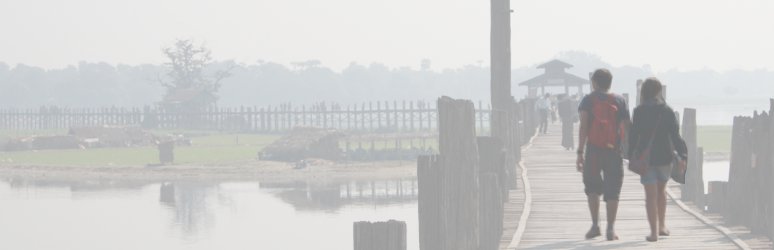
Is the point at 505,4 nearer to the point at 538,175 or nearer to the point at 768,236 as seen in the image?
the point at 538,175

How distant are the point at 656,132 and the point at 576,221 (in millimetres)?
4067

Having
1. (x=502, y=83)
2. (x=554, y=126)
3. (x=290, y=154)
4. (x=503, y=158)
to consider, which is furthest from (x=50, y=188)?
(x=503, y=158)

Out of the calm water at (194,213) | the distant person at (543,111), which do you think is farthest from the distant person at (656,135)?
the calm water at (194,213)

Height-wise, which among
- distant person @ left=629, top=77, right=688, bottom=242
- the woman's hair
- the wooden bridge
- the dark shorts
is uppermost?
the woman's hair

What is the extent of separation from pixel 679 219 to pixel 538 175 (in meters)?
6.14

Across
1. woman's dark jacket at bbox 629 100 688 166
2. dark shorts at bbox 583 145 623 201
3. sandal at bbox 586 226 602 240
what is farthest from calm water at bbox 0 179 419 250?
woman's dark jacket at bbox 629 100 688 166

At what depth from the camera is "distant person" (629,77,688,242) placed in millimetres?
12469

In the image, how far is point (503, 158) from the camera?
17.9m

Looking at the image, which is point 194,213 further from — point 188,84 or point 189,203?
point 188,84

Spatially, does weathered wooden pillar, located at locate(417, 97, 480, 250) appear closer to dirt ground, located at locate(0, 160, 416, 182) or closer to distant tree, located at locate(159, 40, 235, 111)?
dirt ground, located at locate(0, 160, 416, 182)

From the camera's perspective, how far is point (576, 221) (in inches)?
650

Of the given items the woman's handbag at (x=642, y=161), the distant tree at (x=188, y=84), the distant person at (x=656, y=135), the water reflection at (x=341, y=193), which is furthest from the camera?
the distant tree at (x=188, y=84)

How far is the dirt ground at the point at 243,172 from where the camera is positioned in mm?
59906

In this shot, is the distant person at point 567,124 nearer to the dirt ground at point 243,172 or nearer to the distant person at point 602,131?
the distant person at point 602,131
